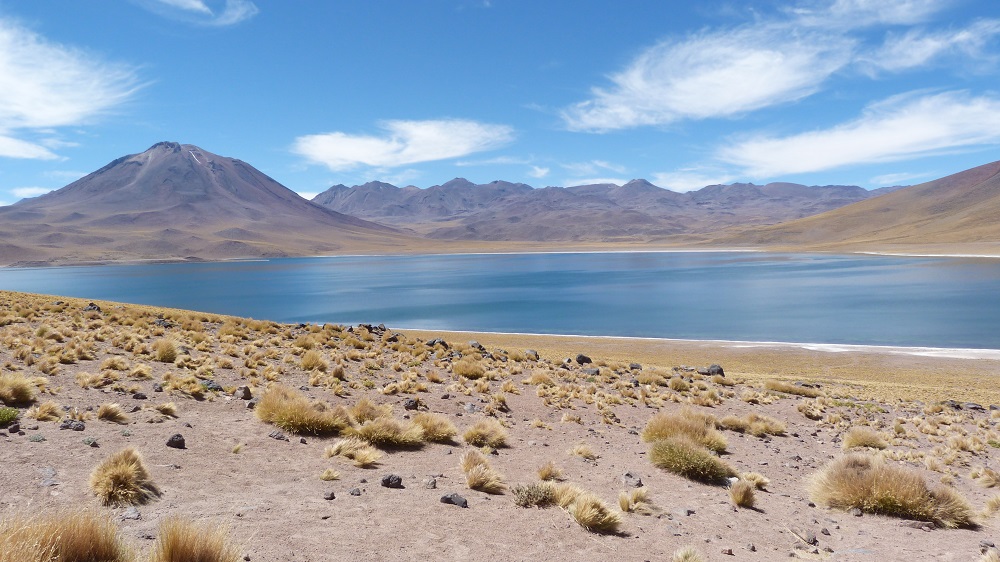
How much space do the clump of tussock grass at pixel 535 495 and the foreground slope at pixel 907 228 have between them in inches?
5411

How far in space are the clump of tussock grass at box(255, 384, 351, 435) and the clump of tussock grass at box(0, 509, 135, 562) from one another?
446 cm

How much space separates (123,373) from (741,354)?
2611 centimetres

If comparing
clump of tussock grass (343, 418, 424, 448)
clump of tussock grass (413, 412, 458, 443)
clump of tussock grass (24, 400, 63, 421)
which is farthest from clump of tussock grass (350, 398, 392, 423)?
clump of tussock grass (24, 400, 63, 421)

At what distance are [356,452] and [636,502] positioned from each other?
354cm

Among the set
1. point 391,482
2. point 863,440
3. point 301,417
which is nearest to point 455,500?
point 391,482

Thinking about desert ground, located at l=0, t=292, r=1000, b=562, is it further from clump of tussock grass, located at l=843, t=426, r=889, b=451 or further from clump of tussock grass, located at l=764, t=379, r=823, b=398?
clump of tussock grass, located at l=764, t=379, r=823, b=398

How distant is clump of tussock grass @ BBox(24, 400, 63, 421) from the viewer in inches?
292

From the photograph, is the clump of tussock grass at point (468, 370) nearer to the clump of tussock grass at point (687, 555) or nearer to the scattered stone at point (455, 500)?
the scattered stone at point (455, 500)

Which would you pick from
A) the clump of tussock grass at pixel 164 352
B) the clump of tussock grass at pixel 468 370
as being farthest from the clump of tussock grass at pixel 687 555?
the clump of tussock grass at pixel 164 352

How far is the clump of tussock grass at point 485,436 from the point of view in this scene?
9.38 m

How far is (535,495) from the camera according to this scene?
21.9 feet

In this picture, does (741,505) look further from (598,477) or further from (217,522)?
(217,522)

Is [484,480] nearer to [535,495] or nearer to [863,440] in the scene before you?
[535,495]

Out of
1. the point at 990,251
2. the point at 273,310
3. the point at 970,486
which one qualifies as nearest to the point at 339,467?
the point at 970,486
